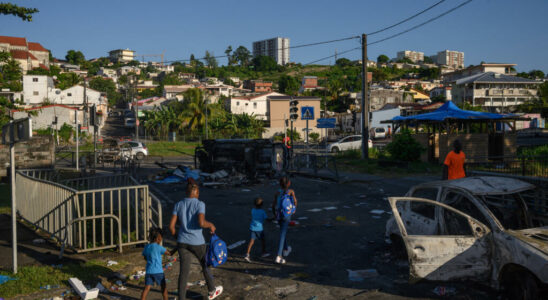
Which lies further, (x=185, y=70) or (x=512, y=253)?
(x=185, y=70)

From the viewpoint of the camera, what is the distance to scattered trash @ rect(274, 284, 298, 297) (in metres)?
5.75

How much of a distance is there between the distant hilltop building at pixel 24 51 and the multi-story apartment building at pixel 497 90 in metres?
87.3

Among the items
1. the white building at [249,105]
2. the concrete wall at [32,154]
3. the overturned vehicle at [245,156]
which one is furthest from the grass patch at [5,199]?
the white building at [249,105]

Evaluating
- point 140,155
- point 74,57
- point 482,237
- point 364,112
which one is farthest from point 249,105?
point 74,57

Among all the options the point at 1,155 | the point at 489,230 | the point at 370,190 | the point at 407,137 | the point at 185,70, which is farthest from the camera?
the point at 185,70

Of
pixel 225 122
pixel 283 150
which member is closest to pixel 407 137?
pixel 283 150

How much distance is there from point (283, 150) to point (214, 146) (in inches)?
123

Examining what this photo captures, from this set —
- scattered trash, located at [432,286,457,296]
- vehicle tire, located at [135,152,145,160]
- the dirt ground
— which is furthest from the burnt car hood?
vehicle tire, located at [135,152,145,160]

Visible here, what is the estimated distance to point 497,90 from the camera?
70.8 metres

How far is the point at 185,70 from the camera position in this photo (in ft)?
542

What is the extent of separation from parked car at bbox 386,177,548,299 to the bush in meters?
15.8

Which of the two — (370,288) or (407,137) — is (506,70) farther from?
(370,288)

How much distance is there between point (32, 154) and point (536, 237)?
19.2m

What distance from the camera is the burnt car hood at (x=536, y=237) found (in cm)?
461
